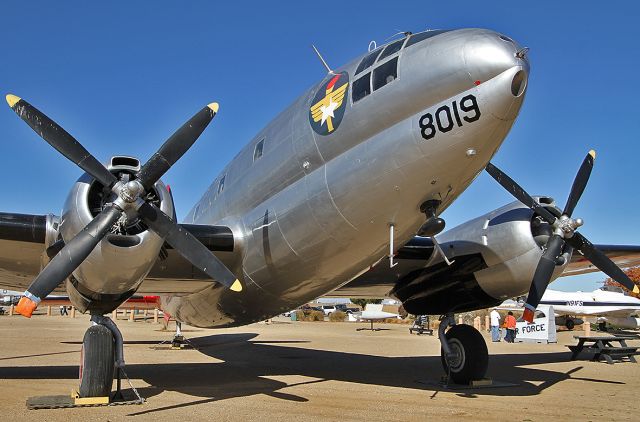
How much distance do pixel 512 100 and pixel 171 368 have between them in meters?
11.2

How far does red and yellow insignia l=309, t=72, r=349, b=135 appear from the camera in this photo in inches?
339

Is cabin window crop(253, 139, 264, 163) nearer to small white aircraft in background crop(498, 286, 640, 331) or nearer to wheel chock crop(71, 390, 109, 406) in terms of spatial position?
wheel chock crop(71, 390, 109, 406)

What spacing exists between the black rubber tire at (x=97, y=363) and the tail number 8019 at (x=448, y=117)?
594 cm

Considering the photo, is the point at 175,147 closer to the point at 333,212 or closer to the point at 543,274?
the point at 333,212

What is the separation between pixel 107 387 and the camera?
9.09m

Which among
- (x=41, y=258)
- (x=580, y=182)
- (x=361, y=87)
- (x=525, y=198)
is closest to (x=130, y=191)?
(x=41, y=258)

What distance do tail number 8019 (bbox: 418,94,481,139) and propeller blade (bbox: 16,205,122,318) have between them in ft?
14.4

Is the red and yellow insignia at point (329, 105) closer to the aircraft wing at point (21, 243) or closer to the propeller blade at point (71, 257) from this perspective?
the propeller blade at point (71, 257)

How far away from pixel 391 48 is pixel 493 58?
1.80 meters

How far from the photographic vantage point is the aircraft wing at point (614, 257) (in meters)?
13.0

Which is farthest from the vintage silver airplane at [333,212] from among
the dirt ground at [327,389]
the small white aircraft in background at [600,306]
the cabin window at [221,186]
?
the small white aircraft in background at [600,306]

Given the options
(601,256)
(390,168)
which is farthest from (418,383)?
(390,168)

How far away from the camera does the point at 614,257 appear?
1341cm

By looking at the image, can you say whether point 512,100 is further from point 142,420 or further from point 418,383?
point 418,383
